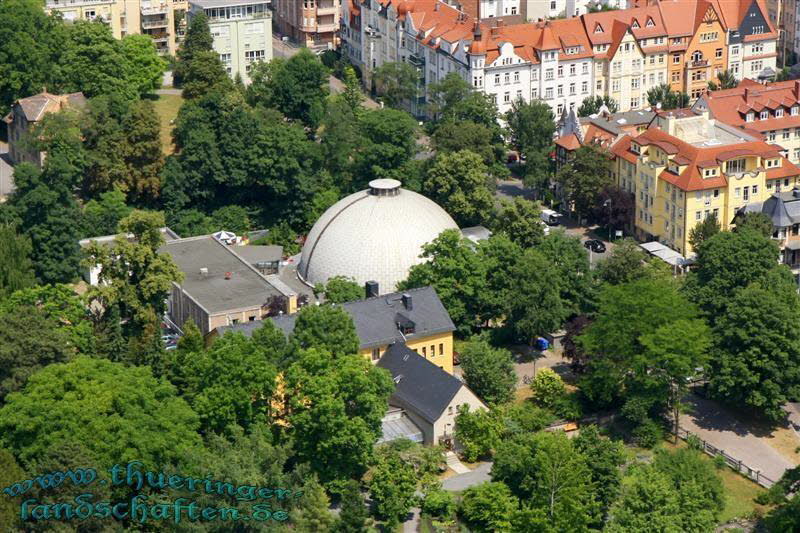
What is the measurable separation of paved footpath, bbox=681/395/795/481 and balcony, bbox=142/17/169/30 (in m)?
71.2

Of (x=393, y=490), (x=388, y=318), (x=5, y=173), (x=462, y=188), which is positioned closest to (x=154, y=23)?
(x=5, y=173)

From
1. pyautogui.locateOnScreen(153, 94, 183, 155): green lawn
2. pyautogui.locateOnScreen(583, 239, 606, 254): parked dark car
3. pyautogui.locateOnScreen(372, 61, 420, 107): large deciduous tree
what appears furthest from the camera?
pyautogui.locateOnScreen(372, 61, 420, 107): large deciduous tree

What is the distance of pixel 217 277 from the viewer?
126 meters

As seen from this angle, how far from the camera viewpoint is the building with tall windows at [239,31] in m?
165

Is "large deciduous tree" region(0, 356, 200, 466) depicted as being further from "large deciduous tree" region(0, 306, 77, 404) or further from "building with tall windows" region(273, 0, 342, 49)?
"building with tall windows" region(273, 0, 342, 49)

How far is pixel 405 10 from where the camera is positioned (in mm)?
171375

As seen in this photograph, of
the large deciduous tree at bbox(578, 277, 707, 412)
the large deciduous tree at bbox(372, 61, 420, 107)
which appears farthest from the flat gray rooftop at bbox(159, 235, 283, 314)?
the large deciduous tree at bbox(372, 61, 420, 107)

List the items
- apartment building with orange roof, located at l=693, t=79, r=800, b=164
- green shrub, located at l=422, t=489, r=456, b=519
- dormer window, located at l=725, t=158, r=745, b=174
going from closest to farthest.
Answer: green shrub, located at l=422, t=489, r=456, b=519
dormer window, located at l=725, t=158, r=745, b=174
apartment building with orange roof, located at l=693, t=79, r=800, b=164

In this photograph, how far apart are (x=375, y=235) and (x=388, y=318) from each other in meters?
13.1

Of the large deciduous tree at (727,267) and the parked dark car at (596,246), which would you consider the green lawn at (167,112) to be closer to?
the parked dark car at (596,246)

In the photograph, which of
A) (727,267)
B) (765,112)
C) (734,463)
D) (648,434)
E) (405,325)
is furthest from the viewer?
(765,112)

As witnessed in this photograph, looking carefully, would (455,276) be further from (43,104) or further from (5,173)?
(5,173)

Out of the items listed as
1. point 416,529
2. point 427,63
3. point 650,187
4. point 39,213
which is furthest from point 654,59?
point 416,529

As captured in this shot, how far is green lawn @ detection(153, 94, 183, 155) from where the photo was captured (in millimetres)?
148750
